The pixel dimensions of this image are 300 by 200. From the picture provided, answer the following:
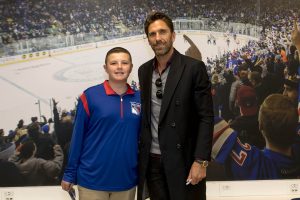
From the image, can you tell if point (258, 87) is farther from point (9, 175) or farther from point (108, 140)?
point (9, 175)

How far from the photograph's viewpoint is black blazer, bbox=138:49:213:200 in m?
1.62

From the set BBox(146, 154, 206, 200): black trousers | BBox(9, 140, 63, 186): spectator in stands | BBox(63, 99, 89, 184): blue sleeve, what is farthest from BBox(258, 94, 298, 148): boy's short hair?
BBox(9, 140, 63, 186): spectator in stands

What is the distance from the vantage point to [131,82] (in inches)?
105

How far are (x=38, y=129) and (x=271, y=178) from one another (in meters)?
2.03

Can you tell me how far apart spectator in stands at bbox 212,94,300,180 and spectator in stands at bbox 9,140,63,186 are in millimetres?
1346

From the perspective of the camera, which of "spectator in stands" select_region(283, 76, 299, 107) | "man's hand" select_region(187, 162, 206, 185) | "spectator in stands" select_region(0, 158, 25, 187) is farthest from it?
"spectator in stands" select_region(0, 158, 25, 187)

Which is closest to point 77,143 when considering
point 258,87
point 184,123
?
point 184,123

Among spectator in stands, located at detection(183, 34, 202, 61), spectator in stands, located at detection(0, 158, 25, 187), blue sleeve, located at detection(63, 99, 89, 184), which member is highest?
spectator in stands, located at detection(183, 34, 202, 61)

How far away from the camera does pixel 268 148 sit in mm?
2625

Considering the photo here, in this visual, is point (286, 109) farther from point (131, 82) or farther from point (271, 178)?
point (131, 82)

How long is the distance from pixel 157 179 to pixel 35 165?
1.40 metres

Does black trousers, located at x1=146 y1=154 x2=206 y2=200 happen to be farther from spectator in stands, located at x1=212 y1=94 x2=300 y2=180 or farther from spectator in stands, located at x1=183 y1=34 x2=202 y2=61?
spectator in stands, located at x1=183 y1=34 x2=202 y2=61

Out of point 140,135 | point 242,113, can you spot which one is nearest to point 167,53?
point 140,135

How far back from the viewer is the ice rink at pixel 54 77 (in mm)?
2648
